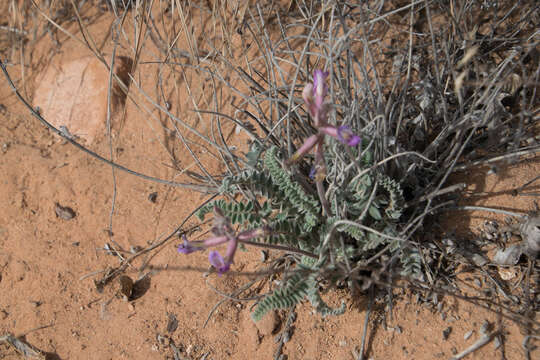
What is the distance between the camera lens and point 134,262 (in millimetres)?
2133

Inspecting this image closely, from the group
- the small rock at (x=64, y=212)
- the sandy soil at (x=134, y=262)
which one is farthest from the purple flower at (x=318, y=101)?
the small rock at (x=64, y=212)

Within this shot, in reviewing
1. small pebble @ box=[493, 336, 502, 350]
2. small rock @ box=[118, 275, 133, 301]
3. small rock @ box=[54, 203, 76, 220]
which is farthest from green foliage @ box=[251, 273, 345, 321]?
small rock @ box=[54, 203, 76, 220]

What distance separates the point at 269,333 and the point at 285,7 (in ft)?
5.94

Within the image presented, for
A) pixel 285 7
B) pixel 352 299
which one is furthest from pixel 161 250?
pixel 285 7

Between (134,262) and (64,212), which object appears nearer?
(134,262)

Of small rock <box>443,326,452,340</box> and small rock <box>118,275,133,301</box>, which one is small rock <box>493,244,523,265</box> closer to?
small rock <box>443,326,452,340</box>

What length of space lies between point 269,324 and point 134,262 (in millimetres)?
744

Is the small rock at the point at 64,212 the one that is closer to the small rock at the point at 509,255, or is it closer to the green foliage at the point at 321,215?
the green foliage at the point at 321,215

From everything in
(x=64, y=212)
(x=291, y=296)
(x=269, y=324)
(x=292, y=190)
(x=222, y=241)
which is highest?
(x=222, y=241)

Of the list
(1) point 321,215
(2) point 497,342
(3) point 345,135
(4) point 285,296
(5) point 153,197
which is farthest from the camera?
(5) point 153,197

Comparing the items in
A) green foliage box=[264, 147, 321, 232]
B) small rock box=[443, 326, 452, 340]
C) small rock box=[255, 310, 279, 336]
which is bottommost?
small rock box=[255, 310, 279, 336]

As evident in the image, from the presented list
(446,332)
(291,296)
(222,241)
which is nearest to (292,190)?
(291,296)

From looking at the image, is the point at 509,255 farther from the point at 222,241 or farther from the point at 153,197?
the point at 153,197

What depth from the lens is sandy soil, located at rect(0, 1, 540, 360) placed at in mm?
1696
